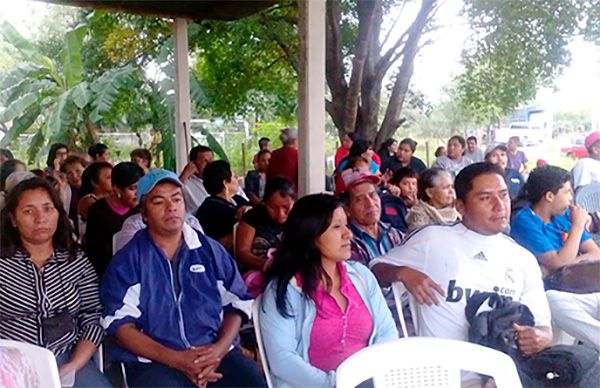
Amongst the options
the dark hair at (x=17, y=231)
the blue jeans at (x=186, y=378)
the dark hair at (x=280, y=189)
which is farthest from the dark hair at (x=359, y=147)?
the dark hair at (x=17, y=231)

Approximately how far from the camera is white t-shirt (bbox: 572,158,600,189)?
16.9ft

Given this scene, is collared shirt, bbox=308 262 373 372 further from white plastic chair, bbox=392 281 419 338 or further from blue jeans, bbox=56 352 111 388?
blue jeans, bbox=56 352 111 388

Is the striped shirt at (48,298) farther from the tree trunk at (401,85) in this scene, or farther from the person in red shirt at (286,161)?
the tree trunk at (401,85)

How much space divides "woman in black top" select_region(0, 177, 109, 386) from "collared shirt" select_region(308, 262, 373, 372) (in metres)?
0.81

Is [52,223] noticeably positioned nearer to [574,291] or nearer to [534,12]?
[574,291]

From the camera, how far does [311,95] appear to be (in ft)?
12.7

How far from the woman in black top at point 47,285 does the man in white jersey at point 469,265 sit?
3.91ft

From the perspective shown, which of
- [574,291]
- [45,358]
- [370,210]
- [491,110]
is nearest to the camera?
[45,358]

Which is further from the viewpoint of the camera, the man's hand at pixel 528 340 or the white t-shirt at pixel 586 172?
the white t-shirt at pixel 586 172

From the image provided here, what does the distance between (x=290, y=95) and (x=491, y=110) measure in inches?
195

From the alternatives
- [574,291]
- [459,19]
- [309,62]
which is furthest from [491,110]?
[574,291]

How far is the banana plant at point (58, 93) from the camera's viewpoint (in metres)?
8.83

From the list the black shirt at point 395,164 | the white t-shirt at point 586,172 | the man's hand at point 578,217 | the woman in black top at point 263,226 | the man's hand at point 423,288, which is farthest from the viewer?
the black shirt at point 395,164

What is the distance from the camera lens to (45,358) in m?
1.67
